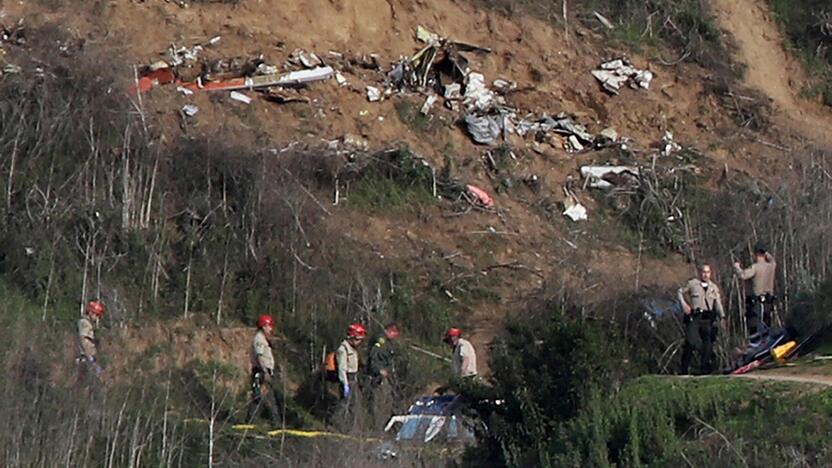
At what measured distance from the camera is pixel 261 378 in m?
18.8

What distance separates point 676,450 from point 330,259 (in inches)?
388

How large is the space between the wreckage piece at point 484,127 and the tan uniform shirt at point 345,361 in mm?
6810

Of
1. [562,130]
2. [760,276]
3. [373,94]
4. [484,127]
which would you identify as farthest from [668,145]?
[760,276]

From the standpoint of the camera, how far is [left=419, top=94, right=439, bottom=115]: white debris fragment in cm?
2508

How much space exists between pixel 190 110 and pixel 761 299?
30.4 feet

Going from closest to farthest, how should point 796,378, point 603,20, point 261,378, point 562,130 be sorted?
1. point 796,378
2. point 261,378
3. point 562,130
4. point 603,20

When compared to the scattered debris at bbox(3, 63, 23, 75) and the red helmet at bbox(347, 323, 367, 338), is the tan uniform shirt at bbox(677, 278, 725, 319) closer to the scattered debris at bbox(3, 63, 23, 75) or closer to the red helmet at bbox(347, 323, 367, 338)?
the red helmet at bbox(347, 323, 367, 338)

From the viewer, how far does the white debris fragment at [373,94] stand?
25031 mm

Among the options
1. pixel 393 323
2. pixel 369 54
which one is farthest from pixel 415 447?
pixel 369 54

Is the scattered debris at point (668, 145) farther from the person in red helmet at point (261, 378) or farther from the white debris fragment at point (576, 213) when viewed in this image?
the person in red helmet at point (261, 378)

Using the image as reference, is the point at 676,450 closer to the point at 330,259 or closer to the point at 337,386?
the point at 337,386

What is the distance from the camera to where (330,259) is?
2219 centimetres

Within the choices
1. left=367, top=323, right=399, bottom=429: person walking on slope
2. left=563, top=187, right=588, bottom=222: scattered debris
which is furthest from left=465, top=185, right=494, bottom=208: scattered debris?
left=367, top=323, right=399, bottom=429: person walking on slope

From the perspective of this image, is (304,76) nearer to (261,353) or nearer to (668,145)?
(668,145)
